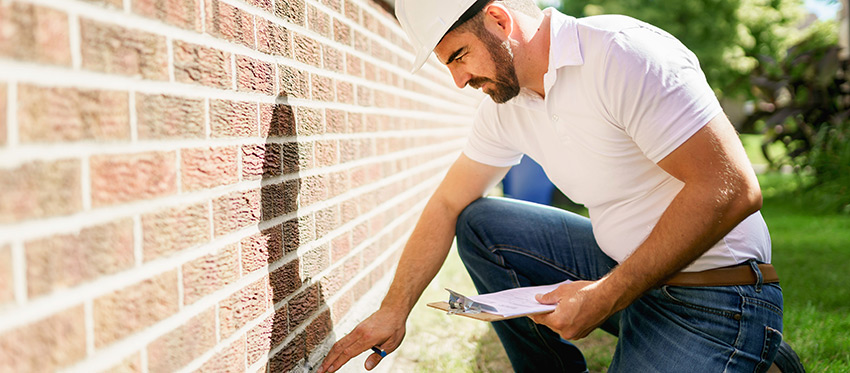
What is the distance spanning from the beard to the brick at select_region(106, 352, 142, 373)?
143cm

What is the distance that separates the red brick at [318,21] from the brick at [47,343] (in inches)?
49.2

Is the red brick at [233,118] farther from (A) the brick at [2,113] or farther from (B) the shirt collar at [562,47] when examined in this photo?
(B) the shirt collar at [562,47]

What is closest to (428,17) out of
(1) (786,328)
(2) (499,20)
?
(2) (499,20)

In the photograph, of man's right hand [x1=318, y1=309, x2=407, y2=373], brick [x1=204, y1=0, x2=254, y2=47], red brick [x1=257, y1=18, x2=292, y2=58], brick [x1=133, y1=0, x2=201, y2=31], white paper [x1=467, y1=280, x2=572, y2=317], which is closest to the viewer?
brick [x1=133, y1=0, x2=201, y2=31]

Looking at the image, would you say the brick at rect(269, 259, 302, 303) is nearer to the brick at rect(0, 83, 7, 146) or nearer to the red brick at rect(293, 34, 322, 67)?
the red brick at rect(293, 34, 322, 67)

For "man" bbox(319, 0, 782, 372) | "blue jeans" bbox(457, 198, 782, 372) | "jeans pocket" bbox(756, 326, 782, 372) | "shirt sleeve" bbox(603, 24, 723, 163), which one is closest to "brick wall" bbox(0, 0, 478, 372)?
"man" bbox(319, 0, 782, 372)

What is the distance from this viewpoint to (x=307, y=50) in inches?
74.8

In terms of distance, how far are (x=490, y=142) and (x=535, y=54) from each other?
0.44 m

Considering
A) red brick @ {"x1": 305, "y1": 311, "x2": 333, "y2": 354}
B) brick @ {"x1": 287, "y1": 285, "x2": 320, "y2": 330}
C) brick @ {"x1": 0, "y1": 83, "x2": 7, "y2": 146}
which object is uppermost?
brick @ {"x1": 0, "y1": 83, "x2": 7, "y2": 146}

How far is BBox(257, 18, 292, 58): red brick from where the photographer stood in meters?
1.55

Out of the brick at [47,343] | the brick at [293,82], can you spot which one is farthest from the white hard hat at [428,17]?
the brick at [47,343]

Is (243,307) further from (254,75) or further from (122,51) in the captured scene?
(122,51)

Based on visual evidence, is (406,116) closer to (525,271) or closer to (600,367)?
(525,271)

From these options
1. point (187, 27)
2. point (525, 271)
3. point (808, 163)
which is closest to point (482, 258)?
point (525, 271)
